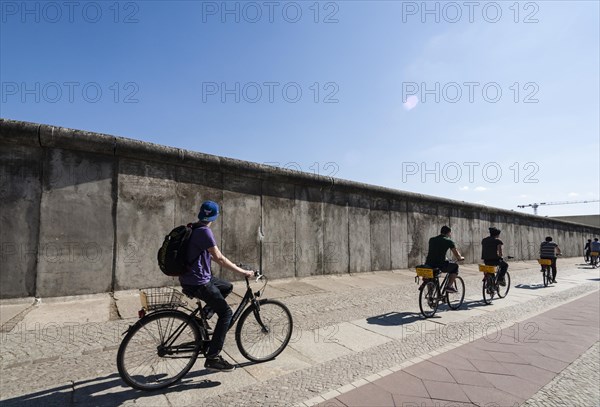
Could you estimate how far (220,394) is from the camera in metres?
3.04

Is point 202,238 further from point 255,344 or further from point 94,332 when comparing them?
point 94,332

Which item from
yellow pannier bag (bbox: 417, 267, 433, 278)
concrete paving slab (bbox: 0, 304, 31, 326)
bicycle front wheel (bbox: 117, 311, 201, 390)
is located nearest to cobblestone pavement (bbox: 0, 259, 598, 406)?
bicycle front wheel (bbox: 117, 311, 201, 390)

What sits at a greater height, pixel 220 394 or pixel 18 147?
pixel 18 147

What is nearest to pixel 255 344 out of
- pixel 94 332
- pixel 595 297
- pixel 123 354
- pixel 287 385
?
pixel 287 385

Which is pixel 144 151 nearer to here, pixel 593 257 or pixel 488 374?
pixel 488 374

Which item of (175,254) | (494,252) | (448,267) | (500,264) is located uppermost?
(175,254)

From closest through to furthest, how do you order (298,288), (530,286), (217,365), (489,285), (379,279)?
(217,365)
(489,285)
(298,288)
(379,279)
(530,286)

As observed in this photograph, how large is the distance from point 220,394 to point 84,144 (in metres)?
5.41

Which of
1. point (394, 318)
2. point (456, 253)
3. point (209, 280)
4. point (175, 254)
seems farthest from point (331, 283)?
point (175, 254)

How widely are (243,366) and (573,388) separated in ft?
11.6

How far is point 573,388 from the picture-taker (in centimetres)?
343

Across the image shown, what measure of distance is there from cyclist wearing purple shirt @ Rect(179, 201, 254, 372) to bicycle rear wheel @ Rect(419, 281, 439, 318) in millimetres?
4084

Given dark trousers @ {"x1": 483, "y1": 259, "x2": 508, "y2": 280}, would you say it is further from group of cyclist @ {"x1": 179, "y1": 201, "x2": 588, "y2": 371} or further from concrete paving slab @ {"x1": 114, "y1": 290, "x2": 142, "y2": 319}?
concrete paving slab @ {"x1": 114, "y1": 290, "x2": 142, "y2": 319}

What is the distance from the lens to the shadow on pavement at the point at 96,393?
2818 millimetres
